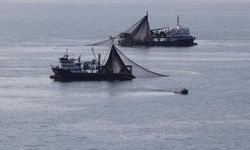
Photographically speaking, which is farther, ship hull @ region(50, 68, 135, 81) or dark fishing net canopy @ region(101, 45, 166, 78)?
dark fishing net canopy @ region(101, 45, 166, 78)

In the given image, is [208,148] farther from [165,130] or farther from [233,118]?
[233,118]

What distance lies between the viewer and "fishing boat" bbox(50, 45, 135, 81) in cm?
10844

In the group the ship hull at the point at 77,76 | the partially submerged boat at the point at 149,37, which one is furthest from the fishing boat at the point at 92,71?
the partially submerged boat at the point at 149,37

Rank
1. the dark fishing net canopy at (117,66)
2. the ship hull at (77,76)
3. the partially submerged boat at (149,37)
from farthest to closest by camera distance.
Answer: the partially submerged boat at (149,37)
the dark fishing net canopy at (117,66)
the ship hull at (77,76)

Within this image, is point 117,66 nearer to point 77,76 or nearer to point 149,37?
point 77,76

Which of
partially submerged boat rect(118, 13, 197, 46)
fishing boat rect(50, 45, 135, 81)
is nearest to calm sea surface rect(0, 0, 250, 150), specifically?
fishing boat rect(50, 45, 135, 81)

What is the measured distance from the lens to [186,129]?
262ft

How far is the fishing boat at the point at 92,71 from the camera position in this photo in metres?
108

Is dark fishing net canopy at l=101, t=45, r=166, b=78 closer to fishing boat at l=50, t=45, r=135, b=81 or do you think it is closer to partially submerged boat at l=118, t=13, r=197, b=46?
fishing boat at l=50, t=45, r=135, b=81

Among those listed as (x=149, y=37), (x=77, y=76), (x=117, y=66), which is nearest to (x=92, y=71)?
(x=117, y=66)

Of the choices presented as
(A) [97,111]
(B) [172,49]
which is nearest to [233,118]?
(A) [97,111]

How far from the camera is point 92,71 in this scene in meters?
111

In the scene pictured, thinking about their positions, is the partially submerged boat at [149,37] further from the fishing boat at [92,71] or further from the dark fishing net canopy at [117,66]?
the fishing boat at [92,71]

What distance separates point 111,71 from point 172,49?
155 ft
